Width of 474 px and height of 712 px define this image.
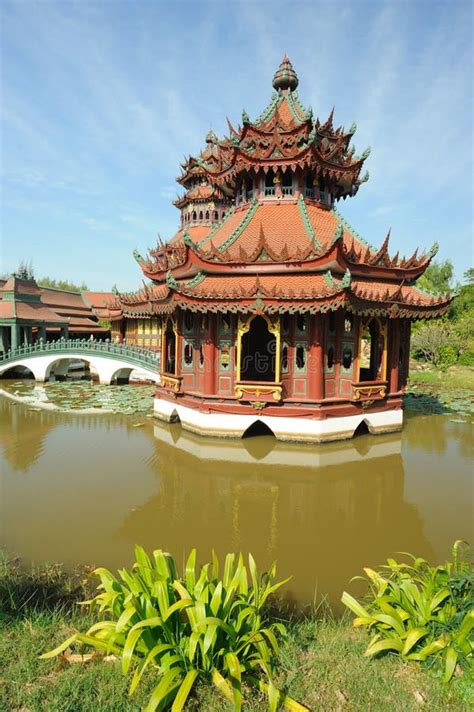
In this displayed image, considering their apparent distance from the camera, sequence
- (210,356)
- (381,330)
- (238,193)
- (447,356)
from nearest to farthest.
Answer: (210,356)
(381,330)
(238,193)
(447,356)

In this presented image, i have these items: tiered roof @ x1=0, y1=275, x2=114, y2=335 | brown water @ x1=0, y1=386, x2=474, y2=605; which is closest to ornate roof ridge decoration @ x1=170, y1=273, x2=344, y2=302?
brown water @ x1=0, y1=386, x2=474, y2=605

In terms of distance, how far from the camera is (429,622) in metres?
3.92

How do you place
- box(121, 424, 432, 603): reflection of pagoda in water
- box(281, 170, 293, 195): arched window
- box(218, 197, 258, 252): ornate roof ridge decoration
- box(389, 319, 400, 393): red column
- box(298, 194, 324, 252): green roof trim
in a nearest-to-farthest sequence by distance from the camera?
box(121, 424, 432, 603): reflection of pagoda in water
box(298, 194, 324, 252): green roof trim
box(218, 197, 258, 252): ornate roof ridge decoration
box(389, 319, 400, 393): red column
box(281, 170, 293, 195): arched window

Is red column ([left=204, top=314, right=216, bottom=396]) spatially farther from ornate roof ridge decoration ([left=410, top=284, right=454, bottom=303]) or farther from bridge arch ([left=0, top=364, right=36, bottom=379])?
bridge arch ([left=0, top=364, right=36, bottom=379])

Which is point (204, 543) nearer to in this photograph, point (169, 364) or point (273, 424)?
point (273, 424)

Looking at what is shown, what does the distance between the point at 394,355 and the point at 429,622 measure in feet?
38.0

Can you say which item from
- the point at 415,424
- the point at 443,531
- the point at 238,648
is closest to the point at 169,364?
the point at 415,424

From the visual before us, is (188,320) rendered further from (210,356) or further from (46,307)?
(46,307)

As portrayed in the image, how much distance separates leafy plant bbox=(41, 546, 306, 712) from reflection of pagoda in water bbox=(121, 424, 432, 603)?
2.18 metres

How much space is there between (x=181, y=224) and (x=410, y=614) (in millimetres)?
34948

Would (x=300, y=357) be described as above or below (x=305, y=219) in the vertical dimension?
below

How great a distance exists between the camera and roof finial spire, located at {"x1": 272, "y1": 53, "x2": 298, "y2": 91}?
17.4 meters

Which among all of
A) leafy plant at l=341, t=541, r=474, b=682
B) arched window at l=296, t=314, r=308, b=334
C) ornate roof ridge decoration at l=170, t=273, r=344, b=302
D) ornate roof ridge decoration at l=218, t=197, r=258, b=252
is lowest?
leafy plant at l=341, t=541, r=474, b=682

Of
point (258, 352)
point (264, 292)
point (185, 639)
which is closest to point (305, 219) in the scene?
point (264, 292)
